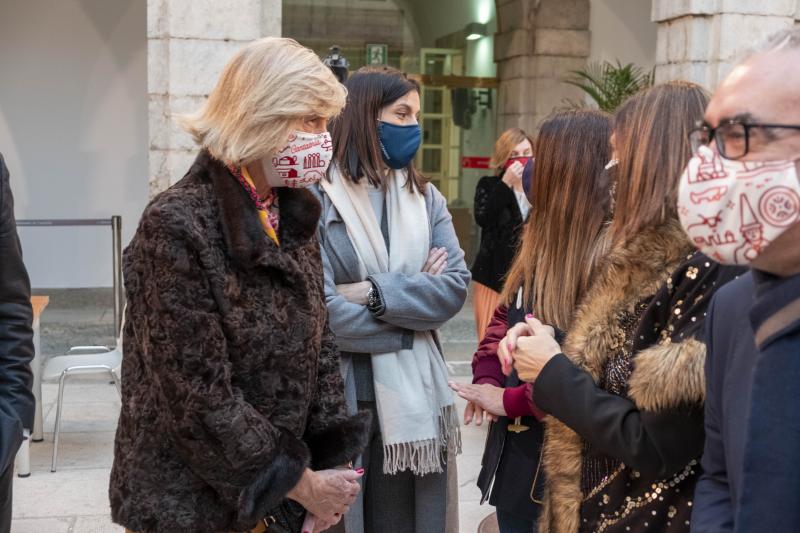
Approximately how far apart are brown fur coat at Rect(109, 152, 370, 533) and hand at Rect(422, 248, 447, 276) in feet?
3.26

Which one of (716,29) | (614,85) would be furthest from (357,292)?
(614,85)

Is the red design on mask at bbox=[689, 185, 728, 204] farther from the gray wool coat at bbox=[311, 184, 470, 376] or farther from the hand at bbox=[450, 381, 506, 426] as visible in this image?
the gray wool coat at bbox=[311, 184, 470, 376]

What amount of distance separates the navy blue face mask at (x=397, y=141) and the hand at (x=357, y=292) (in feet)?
1.54

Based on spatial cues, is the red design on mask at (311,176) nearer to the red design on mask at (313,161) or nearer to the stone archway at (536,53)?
the red design on mask at (313,161)

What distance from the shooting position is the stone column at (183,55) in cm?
696

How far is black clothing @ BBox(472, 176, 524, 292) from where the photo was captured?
242 inches

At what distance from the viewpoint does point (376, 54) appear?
11.3 m

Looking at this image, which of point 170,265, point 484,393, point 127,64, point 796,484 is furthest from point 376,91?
point 127,64

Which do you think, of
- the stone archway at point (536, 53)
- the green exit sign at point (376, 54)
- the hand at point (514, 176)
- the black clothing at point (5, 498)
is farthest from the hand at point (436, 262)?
the green exit sign at point (376, 54)

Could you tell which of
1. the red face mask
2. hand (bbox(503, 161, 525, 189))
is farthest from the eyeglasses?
the red face mask

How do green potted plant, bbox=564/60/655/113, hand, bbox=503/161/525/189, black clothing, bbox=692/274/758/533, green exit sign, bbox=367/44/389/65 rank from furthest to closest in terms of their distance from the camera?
green exit sign, bbox=367/44/389/65 < green potted plant, bbox=564/60/655/113 < hand, bbox=503/161/525/189 < black clothing, bbox=692/274/758/533

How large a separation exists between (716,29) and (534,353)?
6239mm

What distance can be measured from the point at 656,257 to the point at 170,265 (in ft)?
3.63

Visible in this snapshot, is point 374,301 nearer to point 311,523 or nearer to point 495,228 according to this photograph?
point 311,523
